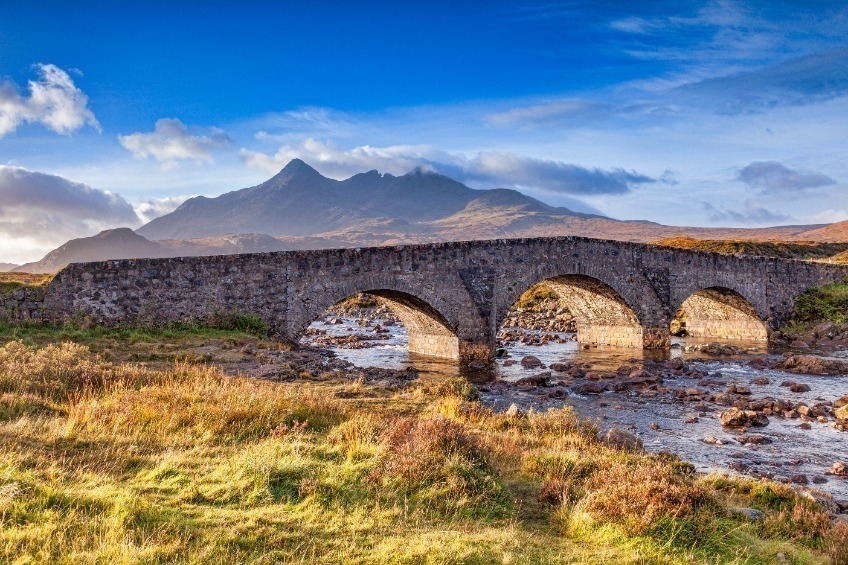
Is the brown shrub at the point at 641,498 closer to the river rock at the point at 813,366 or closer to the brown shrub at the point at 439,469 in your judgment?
the brown shrub at the point at 439,469

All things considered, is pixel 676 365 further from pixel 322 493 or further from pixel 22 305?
pixel 22 305

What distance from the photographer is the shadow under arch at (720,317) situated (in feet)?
121

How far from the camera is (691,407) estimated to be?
698 inches

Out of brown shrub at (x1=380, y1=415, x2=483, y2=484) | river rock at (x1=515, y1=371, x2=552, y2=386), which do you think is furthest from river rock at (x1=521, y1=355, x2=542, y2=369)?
brown shrub at (x1=380, y1=415, x2=483, y2=484)

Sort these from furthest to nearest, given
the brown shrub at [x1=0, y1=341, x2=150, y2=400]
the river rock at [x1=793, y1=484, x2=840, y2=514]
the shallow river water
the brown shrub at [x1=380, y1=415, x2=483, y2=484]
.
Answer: the shallow river water, the brown shrub at [x1=0, y1=341, x2=150, y2=400], the river rock at [x1=793, y1=484, x2=840, y2=514], the brown shrub at [x1=380, y1=415, x2=483, y2=484]

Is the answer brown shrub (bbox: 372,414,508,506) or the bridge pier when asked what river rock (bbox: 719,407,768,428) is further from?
the bridge pier

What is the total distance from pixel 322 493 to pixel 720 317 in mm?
39104

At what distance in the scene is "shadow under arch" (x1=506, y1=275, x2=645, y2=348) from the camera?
31.0 meters

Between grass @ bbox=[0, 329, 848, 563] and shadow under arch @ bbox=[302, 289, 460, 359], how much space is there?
14625 mm

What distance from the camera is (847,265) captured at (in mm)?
43281

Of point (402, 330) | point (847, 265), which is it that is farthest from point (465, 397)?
point (847, 265)

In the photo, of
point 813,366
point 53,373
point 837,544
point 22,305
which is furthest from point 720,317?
point 53,373

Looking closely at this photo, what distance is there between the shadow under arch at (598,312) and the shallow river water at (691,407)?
165cm

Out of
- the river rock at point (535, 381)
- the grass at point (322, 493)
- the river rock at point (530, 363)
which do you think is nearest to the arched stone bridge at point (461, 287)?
the river rock at point (530, 363)
